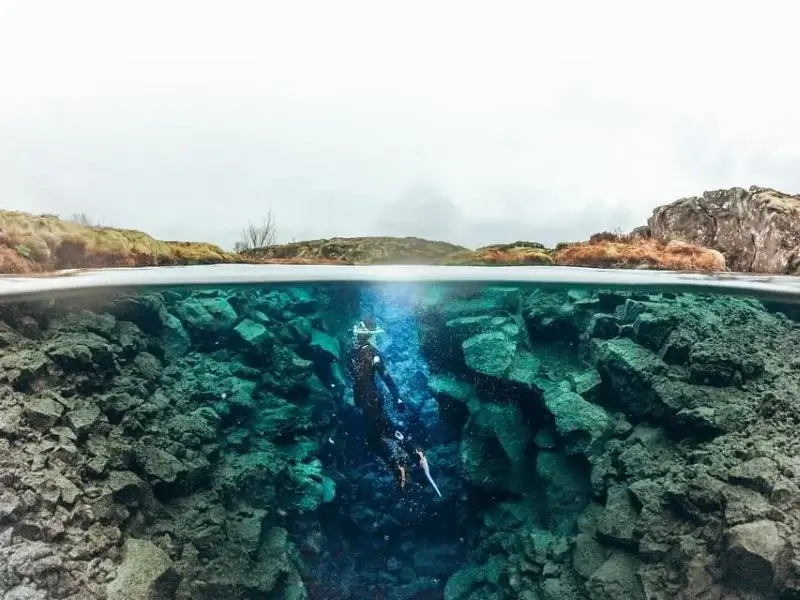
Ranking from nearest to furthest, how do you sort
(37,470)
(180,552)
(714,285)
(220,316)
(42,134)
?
(37,470)
(180,552)
(42,134)
(714,285)
(220,316)

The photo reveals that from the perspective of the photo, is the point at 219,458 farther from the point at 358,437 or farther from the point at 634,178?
the point at 634,178

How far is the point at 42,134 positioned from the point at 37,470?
3263 mm

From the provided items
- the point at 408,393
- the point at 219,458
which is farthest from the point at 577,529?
the point at 219,458

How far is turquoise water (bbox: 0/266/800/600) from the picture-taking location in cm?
430

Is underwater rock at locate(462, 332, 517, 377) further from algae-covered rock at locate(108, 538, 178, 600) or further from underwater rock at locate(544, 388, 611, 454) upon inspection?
algae-covered rock at locate(108, 538, 178, 600)

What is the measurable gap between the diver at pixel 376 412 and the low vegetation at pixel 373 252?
49.1 inches

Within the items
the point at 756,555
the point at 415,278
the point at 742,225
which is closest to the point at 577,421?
the point at 756,555

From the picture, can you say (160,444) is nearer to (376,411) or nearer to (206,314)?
(206,314)

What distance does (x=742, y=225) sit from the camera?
6.34 meters

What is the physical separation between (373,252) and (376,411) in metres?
2.08

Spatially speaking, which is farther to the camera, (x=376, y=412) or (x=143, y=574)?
(x=376, y=412)

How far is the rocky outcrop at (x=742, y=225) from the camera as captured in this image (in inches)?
238

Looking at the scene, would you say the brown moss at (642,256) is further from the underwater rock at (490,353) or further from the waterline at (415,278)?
the underwater rock at (490,353)

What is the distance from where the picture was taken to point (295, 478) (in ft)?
20.0
